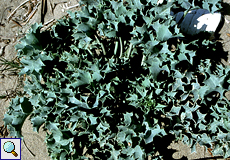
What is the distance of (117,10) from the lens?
2471mm

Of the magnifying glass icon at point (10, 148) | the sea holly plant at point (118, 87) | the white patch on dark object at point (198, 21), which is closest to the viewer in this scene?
the sea holly plant at point (118, 87)

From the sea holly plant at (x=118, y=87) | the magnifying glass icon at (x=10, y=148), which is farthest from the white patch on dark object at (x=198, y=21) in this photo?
the magnifying glass icon at (x=10, y=148)

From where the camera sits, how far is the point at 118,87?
2676 mm

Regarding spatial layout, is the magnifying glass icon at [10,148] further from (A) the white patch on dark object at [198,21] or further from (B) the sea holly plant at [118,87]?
(A) the white patch on dark object at [198,21]

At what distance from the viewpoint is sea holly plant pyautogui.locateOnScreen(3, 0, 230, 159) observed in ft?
7.63

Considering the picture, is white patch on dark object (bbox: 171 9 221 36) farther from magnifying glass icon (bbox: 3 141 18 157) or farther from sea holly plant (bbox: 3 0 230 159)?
magnifying glass icon (bbox: 3 141 18 157)

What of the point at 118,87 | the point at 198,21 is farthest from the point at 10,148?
the point at 198,21

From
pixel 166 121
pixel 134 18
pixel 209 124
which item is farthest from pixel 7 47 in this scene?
pixel 209 124

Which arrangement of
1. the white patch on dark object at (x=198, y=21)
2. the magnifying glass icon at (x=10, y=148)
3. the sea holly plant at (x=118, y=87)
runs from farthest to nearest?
the magnifying glass icon at (x=10, y=148)
the white patch on dark object at (x=198, y=21)
the sea holly plant at (x=118, y=87)

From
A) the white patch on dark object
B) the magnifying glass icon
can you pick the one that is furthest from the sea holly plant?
the magnifying glass icon

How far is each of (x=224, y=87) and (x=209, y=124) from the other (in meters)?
0.47

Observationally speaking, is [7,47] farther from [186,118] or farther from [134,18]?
[186,118]

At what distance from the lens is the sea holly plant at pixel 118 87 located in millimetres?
2326

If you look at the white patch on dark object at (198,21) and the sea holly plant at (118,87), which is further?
the white patch on dark object at (198,21)
